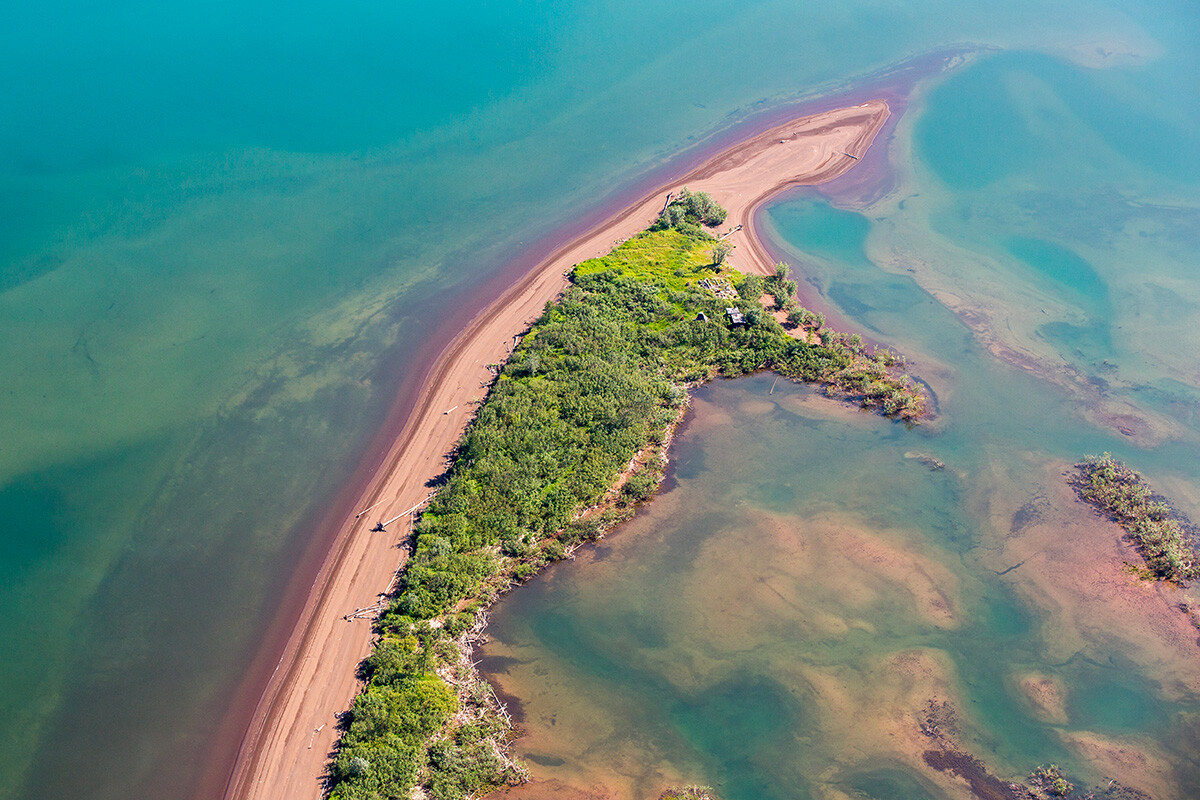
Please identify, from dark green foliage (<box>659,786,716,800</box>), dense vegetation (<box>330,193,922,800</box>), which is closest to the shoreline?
dense vegetation (<box>330,193,922,800</box>)

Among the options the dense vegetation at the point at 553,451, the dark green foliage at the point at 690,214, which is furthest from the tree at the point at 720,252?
the dark green foliage at the point at 690,214

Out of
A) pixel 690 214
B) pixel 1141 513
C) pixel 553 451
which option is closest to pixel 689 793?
pixel 553 451

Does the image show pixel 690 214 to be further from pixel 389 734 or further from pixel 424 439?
pixel 389 734

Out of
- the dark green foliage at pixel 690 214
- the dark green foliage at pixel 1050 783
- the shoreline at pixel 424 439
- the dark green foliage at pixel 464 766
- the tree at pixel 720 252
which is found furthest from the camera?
the dark green foliage at pixel 690 214

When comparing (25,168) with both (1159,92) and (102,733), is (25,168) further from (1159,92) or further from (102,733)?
(1159,92)

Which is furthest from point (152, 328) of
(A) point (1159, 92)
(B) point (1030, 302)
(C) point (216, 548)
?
(A) point (1159, 92)

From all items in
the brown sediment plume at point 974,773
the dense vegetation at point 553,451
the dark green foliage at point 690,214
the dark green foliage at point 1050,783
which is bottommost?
the dark green foliage at point 1050,783

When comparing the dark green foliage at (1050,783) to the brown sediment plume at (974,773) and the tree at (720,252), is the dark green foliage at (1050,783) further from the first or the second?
the tree at (720,252)
